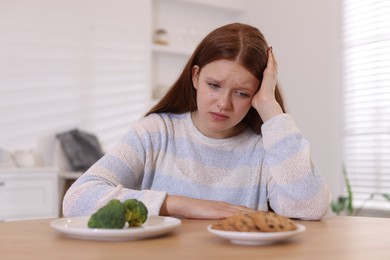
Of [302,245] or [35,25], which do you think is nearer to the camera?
[302,245]

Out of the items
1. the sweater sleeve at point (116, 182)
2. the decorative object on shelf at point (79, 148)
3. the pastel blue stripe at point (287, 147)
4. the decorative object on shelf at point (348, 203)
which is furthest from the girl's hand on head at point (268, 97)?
the decorative object on shelf at point (79, 148)

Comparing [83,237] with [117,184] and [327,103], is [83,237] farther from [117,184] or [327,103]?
[327,103]

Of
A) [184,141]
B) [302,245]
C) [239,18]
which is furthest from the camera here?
[239,18]

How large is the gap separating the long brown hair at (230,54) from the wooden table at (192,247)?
631mm

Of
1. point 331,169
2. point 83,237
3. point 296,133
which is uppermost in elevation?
point 296,133

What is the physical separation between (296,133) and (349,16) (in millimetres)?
3304

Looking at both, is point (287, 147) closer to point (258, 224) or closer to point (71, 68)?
point (258, 224)

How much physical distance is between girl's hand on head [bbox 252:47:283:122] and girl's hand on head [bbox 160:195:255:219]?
1.11ft

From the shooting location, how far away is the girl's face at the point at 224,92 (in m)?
1.70

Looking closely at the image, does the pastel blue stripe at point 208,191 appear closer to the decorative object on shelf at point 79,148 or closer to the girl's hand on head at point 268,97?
the girl's hand on head at point 268,97

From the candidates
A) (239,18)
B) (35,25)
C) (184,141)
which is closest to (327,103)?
(239,18)

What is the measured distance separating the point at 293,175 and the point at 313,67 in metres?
3.61

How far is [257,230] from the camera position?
1034 millimetres

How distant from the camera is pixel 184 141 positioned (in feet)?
6.31
